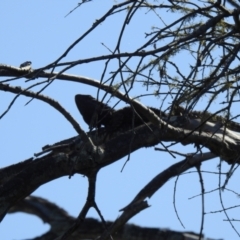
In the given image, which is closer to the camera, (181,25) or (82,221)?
(181,25)

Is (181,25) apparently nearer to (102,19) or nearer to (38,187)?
(102,19)

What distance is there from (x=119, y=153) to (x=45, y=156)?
60cm

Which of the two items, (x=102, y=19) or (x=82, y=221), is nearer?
(x=102, y=19)

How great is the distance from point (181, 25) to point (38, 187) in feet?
5.08

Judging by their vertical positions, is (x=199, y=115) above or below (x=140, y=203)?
above

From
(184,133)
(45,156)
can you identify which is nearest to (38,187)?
(45,156)

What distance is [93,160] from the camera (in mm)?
5047

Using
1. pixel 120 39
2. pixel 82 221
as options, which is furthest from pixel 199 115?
pixel 120 39

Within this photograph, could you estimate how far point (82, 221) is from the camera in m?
5.12

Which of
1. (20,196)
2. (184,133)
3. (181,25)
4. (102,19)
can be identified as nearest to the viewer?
(102,19)

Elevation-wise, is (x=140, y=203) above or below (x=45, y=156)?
below

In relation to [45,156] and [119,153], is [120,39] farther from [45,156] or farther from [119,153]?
[45,156]

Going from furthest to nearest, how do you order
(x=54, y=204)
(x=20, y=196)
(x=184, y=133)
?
(x=54, y=204) → (x=184, y=133) → (x=20, y=196)

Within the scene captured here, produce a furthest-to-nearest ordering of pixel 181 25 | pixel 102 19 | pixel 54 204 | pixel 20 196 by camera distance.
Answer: pixel 54 204 → pixel 20 196 → pixel 181 25 → pixel 102 19
